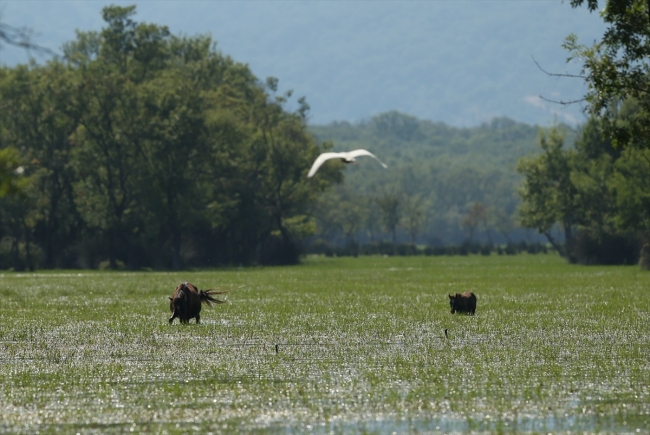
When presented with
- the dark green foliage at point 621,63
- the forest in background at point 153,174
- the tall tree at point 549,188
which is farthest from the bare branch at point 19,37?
the tall tree at point 549,188

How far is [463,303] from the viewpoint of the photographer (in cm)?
3064

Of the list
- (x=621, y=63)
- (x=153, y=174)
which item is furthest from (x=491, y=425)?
(x=153, y=174)

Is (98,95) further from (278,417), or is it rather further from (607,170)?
(278,417)

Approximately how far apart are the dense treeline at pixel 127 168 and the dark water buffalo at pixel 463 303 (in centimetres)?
6112

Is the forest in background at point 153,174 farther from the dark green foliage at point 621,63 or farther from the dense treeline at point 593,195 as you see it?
the dark green foliage at point 621,63

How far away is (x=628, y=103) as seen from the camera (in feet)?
307

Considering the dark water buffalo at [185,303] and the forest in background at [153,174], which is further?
the forest in background at [153,174]

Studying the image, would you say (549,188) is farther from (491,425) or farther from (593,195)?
(491,425)

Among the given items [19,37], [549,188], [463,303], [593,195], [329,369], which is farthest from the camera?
[549,188]

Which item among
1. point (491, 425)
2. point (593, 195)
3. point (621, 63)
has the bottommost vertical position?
point (491, 425)

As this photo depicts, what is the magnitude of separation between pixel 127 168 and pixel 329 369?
248 ft

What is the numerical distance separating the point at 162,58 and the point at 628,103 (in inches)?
1718

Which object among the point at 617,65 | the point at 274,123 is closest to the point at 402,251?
the point at 274,123

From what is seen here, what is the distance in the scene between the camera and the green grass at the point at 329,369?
13.9 meters
